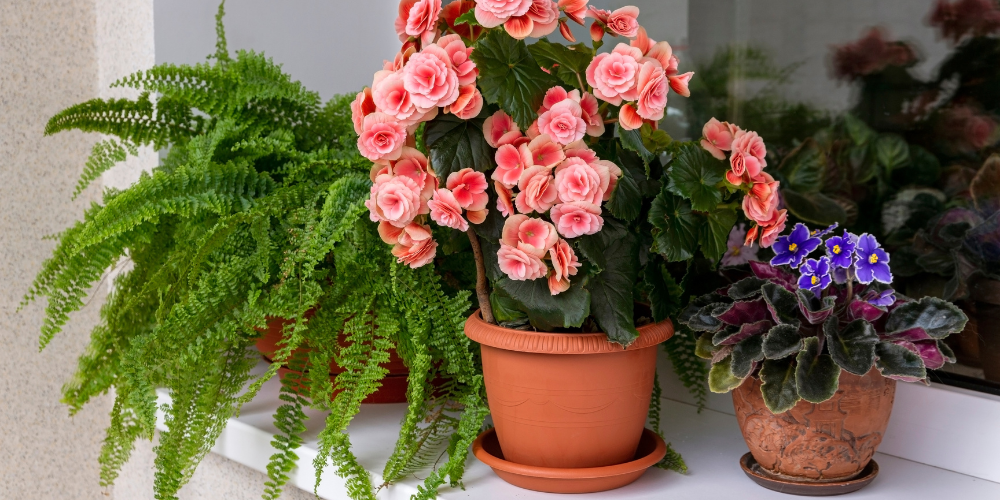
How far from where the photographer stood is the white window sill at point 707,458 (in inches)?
35.1

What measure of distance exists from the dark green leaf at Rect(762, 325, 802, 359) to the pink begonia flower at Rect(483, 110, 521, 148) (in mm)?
334

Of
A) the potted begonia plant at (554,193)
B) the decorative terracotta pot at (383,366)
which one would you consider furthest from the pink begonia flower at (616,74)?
the decorative terracotta pot at (383,366)

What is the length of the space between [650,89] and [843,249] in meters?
0.30

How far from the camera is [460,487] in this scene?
2.97ft

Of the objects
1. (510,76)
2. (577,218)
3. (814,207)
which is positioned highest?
(814,207)

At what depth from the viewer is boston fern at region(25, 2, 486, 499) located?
3.12ft

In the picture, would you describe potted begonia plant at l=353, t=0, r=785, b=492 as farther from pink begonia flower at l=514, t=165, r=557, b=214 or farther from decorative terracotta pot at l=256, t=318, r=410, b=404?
decorative terracotta pot at l=256, t=318, r=410, b=404

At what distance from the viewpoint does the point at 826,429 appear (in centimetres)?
83

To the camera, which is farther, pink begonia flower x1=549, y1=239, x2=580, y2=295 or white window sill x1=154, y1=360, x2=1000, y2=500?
white window sill x1=154, y1=360, x2=1000, y2=500

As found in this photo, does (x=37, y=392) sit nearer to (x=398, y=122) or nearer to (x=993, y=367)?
(x=398, y=122)

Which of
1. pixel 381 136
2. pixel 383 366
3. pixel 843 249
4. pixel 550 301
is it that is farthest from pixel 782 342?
pixel 383 366

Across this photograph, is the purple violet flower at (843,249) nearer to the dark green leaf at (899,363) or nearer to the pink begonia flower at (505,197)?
the dark green leaf at (899,363)

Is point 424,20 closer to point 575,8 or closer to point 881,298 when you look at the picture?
point 575,8

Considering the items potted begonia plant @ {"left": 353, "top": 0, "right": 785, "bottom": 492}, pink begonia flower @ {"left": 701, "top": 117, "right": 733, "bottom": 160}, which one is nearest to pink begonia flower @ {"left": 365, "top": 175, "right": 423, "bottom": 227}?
potted begonia plant @ {"left": 353, "top": 0, "right": 785, "bottom": 492}
